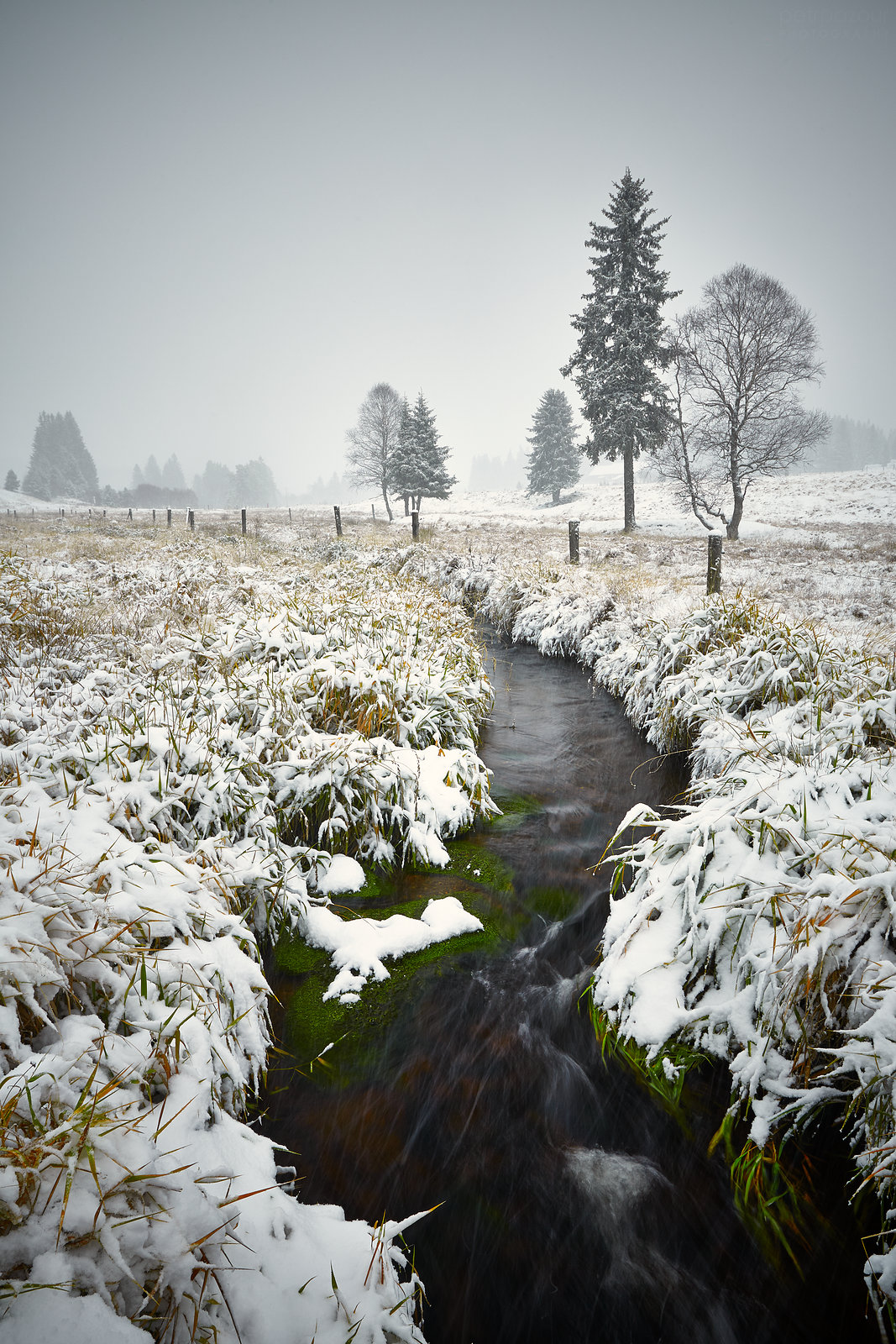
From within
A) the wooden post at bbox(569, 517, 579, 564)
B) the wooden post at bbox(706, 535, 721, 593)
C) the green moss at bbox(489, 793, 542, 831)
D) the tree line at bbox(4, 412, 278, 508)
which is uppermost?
the tree line at bbox(4, 412, 278, 508)

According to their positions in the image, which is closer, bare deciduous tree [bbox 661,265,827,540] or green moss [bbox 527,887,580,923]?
green moss [bbox 527,887,580,923]

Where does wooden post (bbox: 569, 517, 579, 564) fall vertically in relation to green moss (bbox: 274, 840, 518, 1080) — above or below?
above

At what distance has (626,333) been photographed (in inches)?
882

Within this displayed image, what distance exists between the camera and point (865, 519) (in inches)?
1035

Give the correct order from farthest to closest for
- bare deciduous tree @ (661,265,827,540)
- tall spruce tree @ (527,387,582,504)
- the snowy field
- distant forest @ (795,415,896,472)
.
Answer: distant forest @ (795,415,896,472)
tall spruce tree @ (527,387,582,504)
bare deciduous tree @ (661,265,827,540)
the snowy field

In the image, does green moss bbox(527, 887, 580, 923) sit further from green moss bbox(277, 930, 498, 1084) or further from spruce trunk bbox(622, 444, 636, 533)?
spruce trunk bbox(622, 444, 636, 533)

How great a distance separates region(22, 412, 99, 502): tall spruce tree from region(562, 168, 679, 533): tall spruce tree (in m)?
78.3

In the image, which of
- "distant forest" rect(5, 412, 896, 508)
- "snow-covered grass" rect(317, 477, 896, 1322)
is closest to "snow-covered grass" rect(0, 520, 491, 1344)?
"snow-covered grass" rect(317, 477, 896, 1322)

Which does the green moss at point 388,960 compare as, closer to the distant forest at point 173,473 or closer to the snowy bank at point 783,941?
the snowy bank at point 783,941

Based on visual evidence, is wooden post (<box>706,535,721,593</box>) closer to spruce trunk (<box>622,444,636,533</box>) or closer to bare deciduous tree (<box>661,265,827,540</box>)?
bare deciduous tree (<box>661,265,827,540</box>)

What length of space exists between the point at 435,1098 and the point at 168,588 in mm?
9442

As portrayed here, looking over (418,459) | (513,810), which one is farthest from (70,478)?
(513,810)

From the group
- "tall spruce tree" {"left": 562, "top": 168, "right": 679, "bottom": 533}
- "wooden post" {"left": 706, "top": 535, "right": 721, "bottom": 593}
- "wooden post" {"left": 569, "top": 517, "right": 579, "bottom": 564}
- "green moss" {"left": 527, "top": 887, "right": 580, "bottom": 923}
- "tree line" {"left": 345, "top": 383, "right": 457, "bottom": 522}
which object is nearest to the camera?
"green moss" {"left": 527, "top": 887, "right": 580, "bottom": 923}

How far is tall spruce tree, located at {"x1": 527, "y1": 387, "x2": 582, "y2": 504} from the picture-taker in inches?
1825
